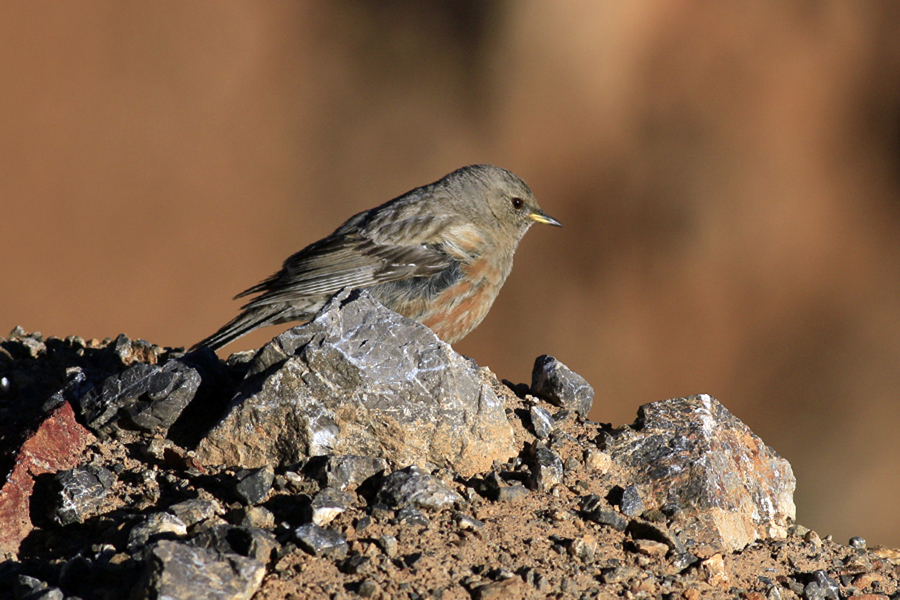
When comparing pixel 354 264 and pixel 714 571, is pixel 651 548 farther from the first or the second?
pixel 354 264

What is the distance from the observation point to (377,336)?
12.8ft

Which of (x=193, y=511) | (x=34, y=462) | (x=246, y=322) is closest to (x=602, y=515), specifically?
(x=193, y=511)

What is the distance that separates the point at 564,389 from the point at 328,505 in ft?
6.53

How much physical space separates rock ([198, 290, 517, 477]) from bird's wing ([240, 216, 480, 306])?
2.43 meters

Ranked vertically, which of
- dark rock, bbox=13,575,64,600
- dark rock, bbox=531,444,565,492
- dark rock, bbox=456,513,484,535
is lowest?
dark rock, bbox=13,575,64,600

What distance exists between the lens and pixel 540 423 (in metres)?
4.31

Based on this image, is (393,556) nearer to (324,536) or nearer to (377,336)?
(324,536)

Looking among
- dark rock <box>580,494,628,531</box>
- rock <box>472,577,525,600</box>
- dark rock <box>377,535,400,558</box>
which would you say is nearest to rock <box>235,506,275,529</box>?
dark rock <box>377,535,400,558</box>

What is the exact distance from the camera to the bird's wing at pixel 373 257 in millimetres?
6352

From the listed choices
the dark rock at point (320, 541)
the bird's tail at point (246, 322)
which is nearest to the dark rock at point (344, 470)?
the dark rock at point (320, 541)

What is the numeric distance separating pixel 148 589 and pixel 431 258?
4247 millimetres

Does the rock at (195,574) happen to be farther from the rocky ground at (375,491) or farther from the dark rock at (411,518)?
the dark rock at (411,518)

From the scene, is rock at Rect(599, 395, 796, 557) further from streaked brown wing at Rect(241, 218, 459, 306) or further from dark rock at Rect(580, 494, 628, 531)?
streaked brown wing at Rect(241, 218, 459, 306)

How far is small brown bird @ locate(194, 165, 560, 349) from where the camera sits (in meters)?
6.27
